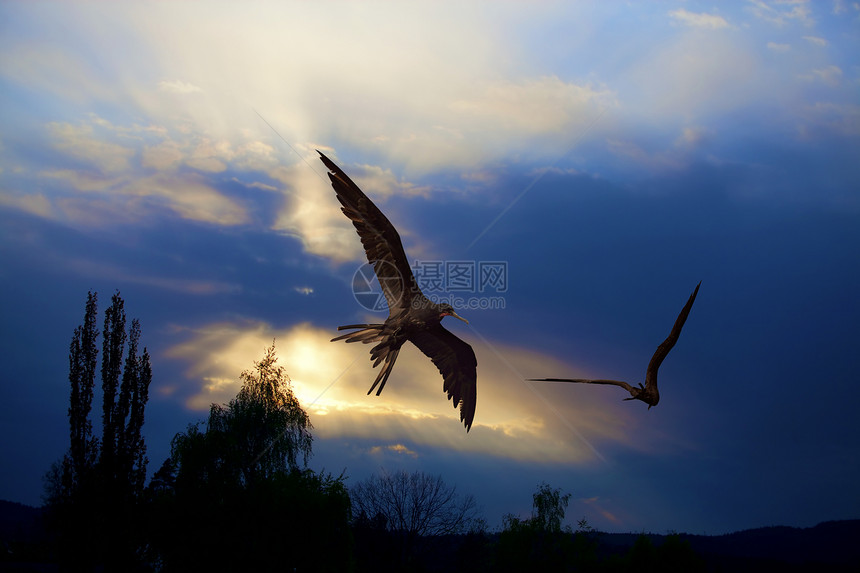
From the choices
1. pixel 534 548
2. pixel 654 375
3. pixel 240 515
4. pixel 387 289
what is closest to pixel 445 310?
pixel 387 289

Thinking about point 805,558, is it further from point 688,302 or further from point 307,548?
point 688,302

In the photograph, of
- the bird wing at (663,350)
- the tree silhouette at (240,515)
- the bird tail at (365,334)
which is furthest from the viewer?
the tree silhouette at (240,515)

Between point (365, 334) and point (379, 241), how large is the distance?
1.61 meters

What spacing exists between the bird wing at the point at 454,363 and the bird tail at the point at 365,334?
143cm

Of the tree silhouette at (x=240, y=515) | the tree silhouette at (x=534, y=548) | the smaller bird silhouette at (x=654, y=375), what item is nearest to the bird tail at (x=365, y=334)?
the smaller bird silhouette at (x=654, y=375)

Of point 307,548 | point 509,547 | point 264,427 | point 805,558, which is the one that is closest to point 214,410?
point 264,427

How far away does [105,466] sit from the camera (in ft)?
95.3

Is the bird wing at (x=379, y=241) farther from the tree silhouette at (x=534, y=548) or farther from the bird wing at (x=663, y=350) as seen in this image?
the tree silhouette at (x=534, y=548)

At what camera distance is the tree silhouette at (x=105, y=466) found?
91.8 ft

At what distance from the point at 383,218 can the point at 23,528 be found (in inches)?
4267

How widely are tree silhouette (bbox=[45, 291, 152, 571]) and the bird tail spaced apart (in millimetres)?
23396

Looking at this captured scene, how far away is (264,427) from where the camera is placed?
96.6 feet

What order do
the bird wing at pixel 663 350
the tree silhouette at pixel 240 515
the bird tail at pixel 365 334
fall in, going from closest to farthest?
the bird wing at pixel 663 350
the bird tail at pixel 365 334
the tree silhouette at pixel 240 515

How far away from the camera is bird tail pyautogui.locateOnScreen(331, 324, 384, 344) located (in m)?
10.3
